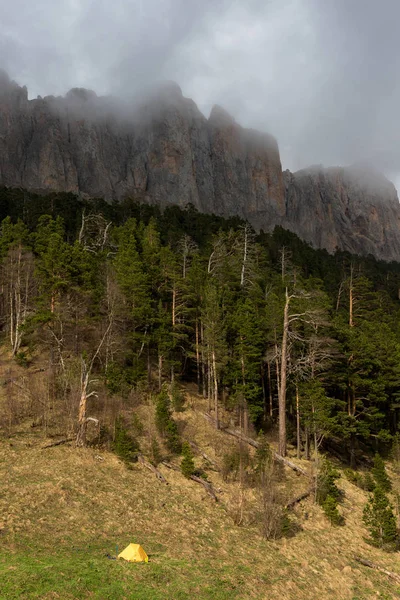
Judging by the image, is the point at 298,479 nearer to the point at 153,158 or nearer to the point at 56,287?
the point at 56,287

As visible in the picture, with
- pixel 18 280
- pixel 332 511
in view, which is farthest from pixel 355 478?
pixel 18 280

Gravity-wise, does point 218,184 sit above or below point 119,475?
above

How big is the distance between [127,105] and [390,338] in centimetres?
10283

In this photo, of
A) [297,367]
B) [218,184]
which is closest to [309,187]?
[218,184]

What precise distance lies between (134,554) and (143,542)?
1.67m

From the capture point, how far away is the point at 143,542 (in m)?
12.4

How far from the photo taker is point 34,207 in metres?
47.8

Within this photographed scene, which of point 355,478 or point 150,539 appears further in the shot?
point 355,478

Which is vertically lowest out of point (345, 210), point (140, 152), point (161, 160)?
point (345, 210)

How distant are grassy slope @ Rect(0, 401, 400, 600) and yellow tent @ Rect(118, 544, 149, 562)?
370 millimetres

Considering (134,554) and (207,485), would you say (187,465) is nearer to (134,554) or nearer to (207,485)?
(207,485)

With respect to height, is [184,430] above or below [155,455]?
below

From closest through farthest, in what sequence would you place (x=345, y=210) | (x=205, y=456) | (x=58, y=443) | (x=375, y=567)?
(x=375, y=567) → (x=58, y=443) → (x=205, y=456) → (x=345, y=210)

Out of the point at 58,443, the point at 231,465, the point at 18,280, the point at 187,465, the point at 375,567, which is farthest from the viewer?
the point at 18,280
